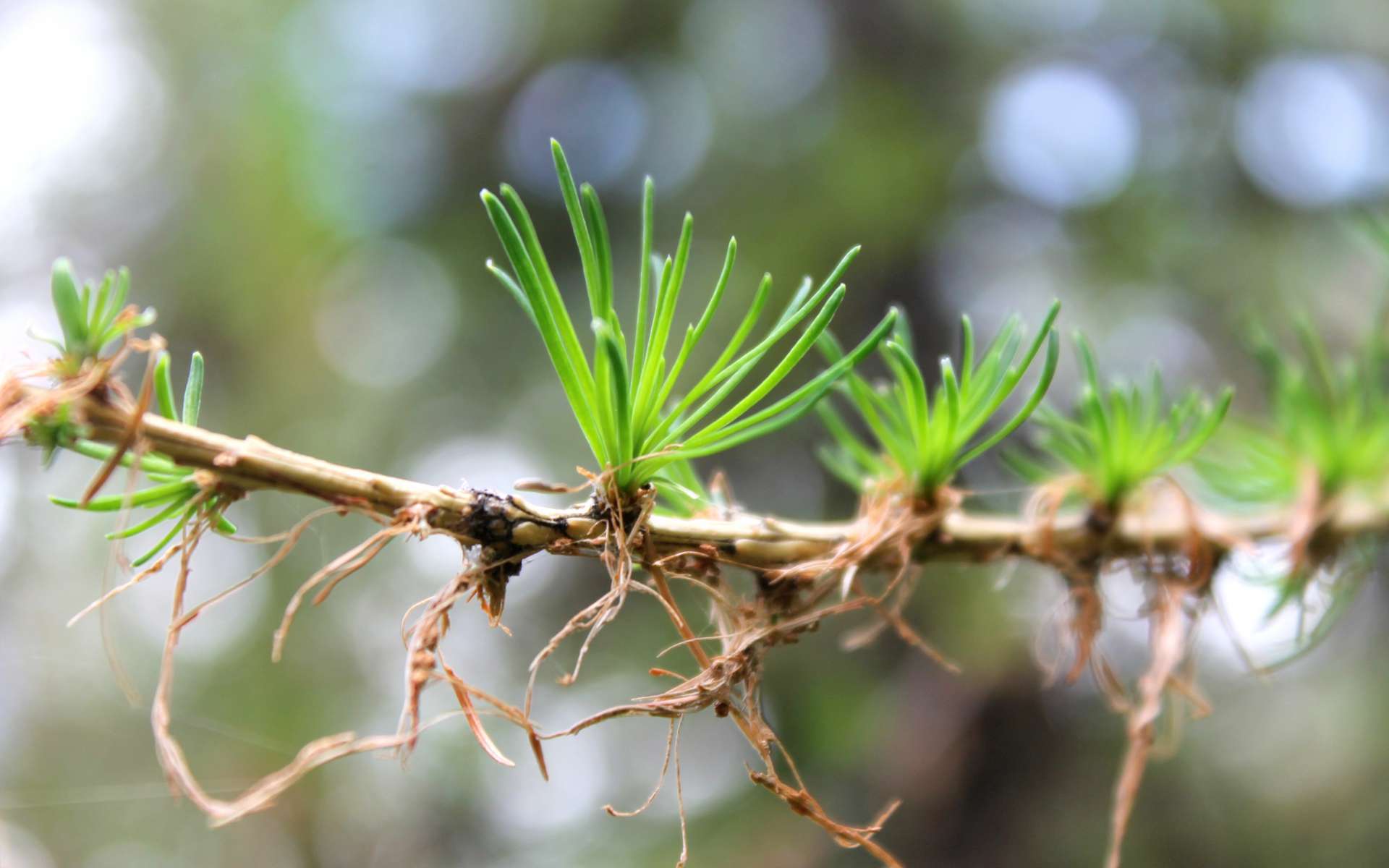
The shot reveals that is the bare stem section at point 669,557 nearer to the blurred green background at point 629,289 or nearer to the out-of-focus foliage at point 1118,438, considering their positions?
the out-of-focus foliage at point 1118,438

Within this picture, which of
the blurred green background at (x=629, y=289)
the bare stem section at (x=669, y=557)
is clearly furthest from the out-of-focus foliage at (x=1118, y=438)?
the blurred green background at (x=629, y=289)

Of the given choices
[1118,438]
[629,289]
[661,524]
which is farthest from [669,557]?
[629,289]

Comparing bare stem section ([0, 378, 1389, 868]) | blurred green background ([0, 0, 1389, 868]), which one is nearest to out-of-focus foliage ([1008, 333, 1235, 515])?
bare stem section ([0, 378, 1389, 868])

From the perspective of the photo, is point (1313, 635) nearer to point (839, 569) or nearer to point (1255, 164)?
point (839, 569)

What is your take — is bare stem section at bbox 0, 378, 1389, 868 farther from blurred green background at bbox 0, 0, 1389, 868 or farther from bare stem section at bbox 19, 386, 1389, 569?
blurred green background at bbox 0, 0, 1389, 868

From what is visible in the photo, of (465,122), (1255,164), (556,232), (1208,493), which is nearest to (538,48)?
(465,122)

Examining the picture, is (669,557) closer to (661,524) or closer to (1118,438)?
(661,524)

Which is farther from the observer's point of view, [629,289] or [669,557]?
[629,289]
